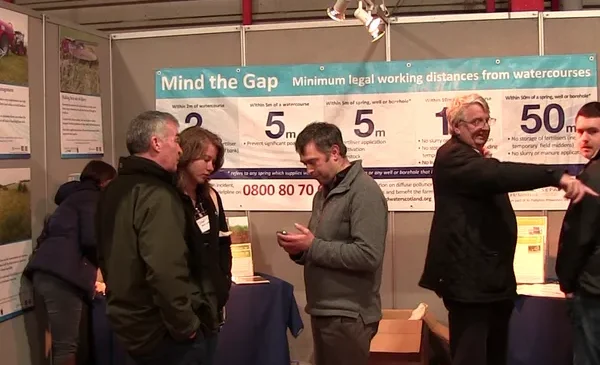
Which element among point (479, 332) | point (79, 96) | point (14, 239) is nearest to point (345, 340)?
point (479, 332)

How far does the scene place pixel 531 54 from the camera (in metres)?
3.83

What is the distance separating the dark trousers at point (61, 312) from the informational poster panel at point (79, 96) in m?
0.80

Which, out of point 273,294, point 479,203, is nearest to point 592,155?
point 479,203

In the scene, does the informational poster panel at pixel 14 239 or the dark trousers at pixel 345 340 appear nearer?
the dark trousers at pixel 345 340

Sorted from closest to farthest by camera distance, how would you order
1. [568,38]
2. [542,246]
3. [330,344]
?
[330,344] < [542,246] < [568,38]

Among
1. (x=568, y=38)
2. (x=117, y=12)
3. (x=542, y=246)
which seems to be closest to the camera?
(x=542, y=246)

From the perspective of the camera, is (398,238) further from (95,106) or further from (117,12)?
(117,12)

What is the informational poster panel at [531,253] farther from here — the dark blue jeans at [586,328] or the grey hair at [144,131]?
the grey hair at [144,131]

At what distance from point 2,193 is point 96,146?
966 millimetres

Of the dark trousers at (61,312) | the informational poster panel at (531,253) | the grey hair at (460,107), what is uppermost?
the grey hair at (460,107)

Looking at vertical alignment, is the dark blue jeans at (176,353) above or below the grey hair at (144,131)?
below

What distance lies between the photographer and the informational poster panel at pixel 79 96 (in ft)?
12.3

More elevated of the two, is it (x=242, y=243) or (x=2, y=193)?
(x=2, y=193)

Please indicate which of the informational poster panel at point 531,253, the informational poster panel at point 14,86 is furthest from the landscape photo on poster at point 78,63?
the informational poster panel at point 531,253
